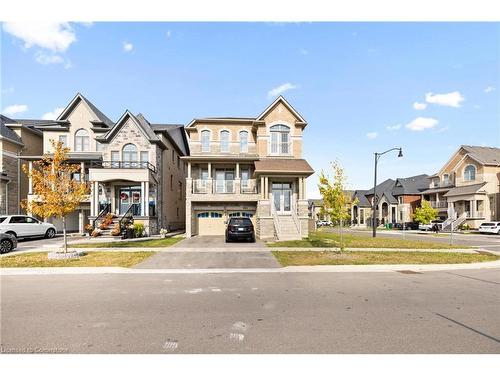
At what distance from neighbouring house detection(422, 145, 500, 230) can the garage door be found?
27732mm

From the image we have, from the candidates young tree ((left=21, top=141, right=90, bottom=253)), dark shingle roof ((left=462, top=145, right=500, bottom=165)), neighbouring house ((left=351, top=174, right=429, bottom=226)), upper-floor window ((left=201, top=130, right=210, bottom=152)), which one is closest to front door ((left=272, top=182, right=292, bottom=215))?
upper-floor window ((left=201, top=130, right=210, bottom=152))

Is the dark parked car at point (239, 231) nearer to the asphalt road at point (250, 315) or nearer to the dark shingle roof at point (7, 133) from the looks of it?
the asphalt road at point (250, 315)

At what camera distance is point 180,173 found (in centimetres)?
3497

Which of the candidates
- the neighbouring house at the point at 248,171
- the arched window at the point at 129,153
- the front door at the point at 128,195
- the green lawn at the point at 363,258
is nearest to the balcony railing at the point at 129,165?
the arched window at the point at 129,153

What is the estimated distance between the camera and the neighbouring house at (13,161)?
2681 centimetres

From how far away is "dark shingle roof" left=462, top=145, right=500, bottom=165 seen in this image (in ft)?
127

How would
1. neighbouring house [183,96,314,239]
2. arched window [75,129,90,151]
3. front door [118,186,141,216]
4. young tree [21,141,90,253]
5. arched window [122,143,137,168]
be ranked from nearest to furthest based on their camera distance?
young tree [21,141,90,253]
neighbouring house [183,96,314,239]
arched window [122,143,137,168]
front door [118,186,141,216]
arched window [75,129,90,151]

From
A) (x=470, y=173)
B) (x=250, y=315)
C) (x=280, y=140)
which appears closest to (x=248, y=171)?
(x=280, y=140)

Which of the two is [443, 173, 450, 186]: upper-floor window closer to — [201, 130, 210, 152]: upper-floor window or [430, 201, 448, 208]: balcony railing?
[430, 201, 448, 208]: balcony railing

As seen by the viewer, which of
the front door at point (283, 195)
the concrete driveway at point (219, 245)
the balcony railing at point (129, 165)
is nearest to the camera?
the concrete driveway at point (219, 245)

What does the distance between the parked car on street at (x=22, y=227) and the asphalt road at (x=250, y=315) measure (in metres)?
12.7

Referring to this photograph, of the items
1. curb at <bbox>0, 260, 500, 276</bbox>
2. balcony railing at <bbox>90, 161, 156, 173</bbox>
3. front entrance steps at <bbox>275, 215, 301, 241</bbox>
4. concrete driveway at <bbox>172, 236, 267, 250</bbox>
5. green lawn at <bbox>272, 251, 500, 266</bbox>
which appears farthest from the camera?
balcony railing at <bbox>90, 161, 156, 173</bbox>

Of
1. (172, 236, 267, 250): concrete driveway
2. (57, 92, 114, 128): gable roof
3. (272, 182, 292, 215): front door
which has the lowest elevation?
(172, 236, 267, 250): concrete driveway
